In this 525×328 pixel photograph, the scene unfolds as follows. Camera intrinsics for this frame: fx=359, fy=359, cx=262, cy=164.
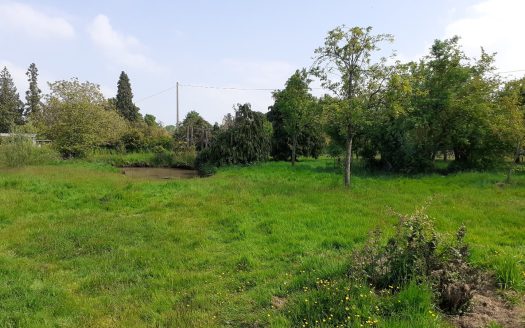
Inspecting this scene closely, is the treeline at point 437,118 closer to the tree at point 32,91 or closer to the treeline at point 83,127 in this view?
the treeline at point 83,127

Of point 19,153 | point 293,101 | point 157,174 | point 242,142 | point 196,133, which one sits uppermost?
point 293,101

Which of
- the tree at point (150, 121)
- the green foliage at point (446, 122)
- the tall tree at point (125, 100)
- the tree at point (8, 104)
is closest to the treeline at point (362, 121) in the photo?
the green foliage at point (446, 122)

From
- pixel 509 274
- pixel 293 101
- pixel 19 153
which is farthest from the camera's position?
pixel 19 153

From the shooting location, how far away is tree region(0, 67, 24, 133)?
5476 centimetres

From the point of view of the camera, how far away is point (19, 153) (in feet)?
69.5

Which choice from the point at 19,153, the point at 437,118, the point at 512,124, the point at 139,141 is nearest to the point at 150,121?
the point at 139,141

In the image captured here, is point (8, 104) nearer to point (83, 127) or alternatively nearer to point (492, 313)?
point (83, 127)

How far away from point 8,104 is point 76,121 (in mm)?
38861

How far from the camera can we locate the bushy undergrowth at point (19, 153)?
20.8 meters

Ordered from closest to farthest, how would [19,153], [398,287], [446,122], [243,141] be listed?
[398,287] → [446,122] → [19,153] → [243,141]

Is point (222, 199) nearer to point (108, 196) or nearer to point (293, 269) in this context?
point (108, 196)

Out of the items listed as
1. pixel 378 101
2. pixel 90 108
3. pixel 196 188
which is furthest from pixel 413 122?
pixel 90 108

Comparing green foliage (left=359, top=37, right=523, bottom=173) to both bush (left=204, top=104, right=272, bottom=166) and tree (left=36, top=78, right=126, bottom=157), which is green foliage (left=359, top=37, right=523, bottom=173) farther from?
tree (left=36, top=78, right=126, bottom=157)

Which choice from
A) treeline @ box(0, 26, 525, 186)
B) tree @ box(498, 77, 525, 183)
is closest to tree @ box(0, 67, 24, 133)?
treeline @ box(0, 26, 525, 186)
